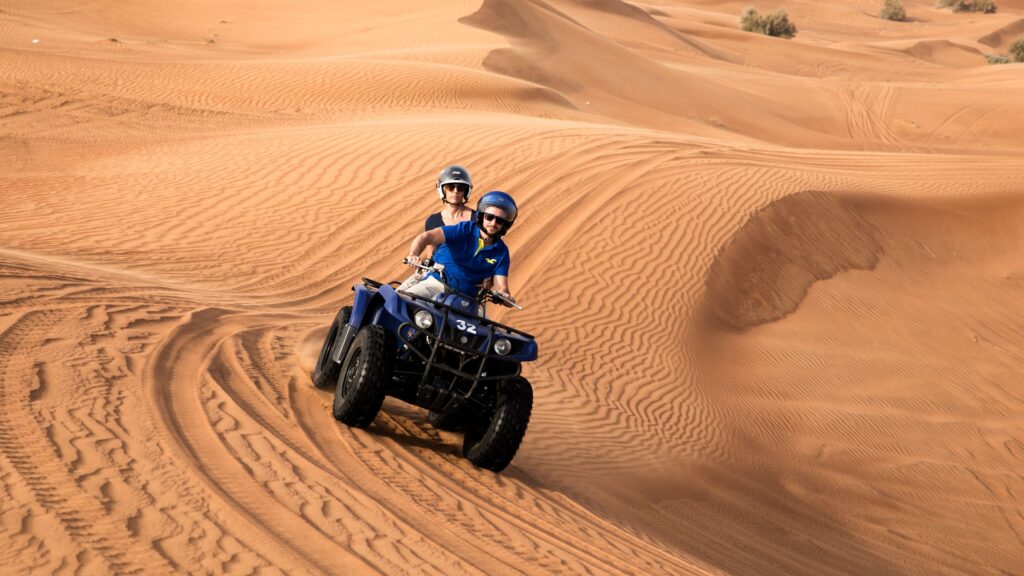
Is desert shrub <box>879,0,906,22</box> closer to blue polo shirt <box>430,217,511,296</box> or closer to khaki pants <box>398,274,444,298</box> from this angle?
blue polo shirt <box>430,217,511,296</box>

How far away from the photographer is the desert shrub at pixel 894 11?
246ft

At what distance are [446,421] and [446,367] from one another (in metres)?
1.11

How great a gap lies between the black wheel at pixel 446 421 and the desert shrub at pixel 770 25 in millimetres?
56144

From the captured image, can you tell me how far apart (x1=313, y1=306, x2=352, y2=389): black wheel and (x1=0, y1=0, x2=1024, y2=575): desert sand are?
0.11 m

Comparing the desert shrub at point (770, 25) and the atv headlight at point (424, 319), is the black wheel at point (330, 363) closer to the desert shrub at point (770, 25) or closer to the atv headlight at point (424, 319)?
the atv headlight at point (424, 319)

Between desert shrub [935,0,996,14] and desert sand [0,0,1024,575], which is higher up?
desert shrub [935,0,996,14]

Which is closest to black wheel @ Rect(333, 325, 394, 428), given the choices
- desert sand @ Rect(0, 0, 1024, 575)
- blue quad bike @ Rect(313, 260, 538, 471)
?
blue quad bike @ Rect(313, 260, 538, 471)

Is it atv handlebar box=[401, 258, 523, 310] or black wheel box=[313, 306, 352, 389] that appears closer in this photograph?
atv handlebar box=[401, 258, 523, 310]

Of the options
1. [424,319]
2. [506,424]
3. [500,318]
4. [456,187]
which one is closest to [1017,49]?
[500,318]

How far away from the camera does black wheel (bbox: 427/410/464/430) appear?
7.44 meters

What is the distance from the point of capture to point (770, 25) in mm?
60281

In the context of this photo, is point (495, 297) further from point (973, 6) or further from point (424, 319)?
point (973, 6)

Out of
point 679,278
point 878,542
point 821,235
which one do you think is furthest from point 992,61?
point 878,542

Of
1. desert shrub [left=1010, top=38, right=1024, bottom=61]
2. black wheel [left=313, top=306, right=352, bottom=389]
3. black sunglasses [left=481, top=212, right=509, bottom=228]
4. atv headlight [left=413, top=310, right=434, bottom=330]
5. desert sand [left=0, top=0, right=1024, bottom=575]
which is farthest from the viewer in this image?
desert shrub [left=1010, top=38, right=1024, bottom=61]
